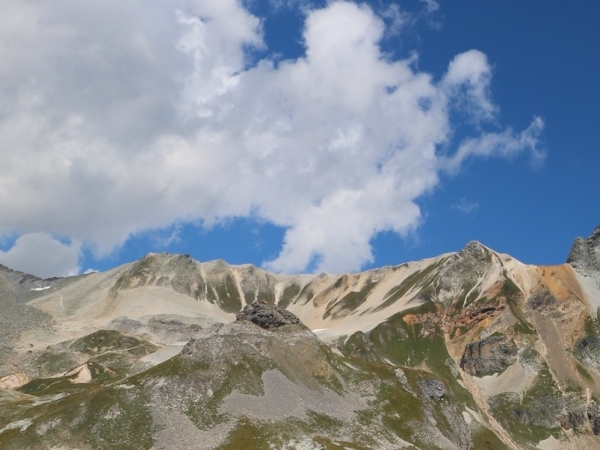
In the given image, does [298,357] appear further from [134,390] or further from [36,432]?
[36,432]

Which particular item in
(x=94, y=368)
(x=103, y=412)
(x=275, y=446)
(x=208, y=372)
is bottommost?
(x=275, y=446)

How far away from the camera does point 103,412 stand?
382ft

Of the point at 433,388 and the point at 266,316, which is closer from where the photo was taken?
the point at 433,388

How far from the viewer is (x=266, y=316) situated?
522 ft

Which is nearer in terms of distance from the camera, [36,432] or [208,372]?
[36,432]

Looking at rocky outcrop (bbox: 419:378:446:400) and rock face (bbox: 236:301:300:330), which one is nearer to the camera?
rocky outcrop (bbox: 419:378:446:400)

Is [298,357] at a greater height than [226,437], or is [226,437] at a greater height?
[298,357]

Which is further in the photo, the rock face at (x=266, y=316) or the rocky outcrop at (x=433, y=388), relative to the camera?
the rock face at (x=266, y=316)

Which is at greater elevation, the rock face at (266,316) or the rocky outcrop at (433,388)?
the rock face at (266,316)

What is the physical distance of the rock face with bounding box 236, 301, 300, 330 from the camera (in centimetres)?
15800

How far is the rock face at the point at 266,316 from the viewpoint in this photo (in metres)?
158

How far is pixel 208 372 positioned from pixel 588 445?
442 ft

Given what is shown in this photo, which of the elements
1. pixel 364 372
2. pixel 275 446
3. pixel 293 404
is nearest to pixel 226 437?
pixel 275 446

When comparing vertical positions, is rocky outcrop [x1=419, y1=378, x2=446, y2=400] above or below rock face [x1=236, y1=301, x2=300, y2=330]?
below
